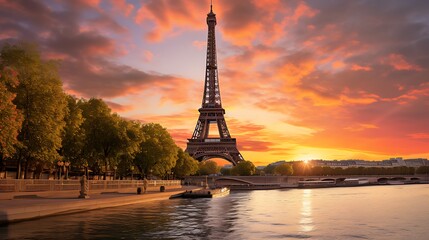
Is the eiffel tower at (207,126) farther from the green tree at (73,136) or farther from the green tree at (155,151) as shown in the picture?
the green tree at (73,136)

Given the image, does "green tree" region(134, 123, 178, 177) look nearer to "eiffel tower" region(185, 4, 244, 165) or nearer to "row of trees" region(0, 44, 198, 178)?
"row of trees" region(0, 44, 198, 178)

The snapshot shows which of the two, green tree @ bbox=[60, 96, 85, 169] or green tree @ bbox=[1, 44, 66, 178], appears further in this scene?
green tree @ bbox=[60, 96, 85, 169]

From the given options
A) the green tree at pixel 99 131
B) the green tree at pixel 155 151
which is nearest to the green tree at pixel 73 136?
the green tree at pixel 99 131

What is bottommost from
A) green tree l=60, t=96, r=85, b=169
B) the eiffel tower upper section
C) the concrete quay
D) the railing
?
the concrete quay

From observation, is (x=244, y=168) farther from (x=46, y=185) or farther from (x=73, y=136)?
(x=46, y=185)

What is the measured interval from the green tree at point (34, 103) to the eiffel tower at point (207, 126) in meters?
122

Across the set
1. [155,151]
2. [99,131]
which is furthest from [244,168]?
[99,131]

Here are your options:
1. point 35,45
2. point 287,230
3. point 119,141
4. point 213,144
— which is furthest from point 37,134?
point 213,144

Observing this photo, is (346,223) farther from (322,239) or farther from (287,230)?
(322,239)

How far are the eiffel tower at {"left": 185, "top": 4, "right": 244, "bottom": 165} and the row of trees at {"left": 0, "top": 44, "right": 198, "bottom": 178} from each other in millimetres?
91638

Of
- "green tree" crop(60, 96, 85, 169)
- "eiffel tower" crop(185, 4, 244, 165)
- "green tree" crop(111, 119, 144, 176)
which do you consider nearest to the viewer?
"green tree" crop(60, 96, 85, 169)

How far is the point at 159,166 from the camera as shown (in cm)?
9250

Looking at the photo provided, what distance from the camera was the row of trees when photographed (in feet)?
130

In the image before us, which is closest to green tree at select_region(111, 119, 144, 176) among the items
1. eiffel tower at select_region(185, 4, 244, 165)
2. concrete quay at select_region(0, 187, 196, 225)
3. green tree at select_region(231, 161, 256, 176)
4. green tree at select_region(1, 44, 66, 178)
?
concrete quay at select_region(0, 187, 196, 225)
